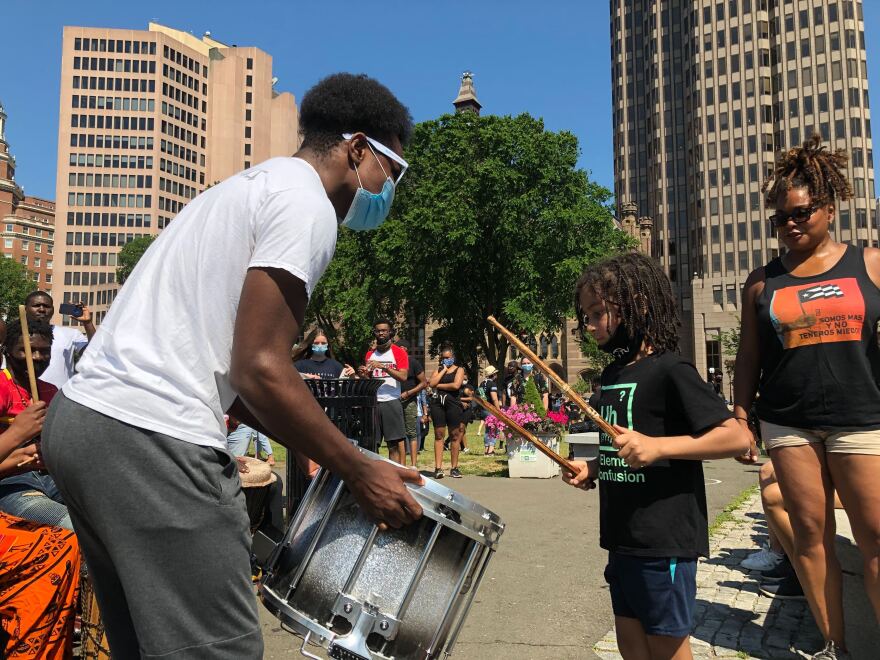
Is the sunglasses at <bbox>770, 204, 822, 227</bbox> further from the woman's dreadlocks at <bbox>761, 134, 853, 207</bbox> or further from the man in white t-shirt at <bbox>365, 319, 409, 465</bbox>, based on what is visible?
the man in white t-shirt at <bbox>365, 319, 409, 465</bbox>

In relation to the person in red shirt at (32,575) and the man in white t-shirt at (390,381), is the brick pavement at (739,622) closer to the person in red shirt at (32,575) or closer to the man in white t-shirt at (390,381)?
the person in red shirt at (32,575)

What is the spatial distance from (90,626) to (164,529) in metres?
2.13

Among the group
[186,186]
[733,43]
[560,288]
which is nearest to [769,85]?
[733,43]

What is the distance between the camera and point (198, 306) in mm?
1617

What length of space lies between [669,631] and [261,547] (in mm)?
1411

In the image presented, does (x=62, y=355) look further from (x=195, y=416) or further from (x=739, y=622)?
(x=739, y=622)

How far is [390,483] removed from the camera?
1733 mm

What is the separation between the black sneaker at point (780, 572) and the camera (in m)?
4.63

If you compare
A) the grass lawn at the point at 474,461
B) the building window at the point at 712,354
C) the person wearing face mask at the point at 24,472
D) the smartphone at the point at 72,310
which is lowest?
the grass lawn at the point at 474,461

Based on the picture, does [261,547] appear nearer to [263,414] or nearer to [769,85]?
[263,414]

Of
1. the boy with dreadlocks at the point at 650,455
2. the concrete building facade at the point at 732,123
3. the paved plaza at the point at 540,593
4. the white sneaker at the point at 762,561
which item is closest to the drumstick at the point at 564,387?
the boy with dreadlocks at the point at 650,455

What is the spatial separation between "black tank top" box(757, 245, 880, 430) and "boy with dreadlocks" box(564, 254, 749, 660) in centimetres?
78

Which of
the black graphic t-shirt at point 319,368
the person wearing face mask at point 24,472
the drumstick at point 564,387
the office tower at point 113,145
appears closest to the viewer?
the drumstick at point 564,387

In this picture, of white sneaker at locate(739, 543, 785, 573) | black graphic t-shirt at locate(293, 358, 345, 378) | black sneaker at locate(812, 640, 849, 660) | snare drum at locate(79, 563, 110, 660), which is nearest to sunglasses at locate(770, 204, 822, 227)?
black sneaker at locate(812, 640, 849, 660)
